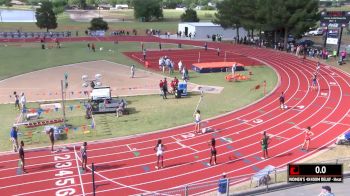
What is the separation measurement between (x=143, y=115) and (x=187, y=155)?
24.6 ft

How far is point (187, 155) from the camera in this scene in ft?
66.7

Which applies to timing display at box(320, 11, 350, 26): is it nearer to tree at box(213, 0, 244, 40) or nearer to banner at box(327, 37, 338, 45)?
banner at box(327, 37, 338, 45)

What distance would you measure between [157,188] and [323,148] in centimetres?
929

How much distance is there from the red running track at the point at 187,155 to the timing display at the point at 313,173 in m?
2.11

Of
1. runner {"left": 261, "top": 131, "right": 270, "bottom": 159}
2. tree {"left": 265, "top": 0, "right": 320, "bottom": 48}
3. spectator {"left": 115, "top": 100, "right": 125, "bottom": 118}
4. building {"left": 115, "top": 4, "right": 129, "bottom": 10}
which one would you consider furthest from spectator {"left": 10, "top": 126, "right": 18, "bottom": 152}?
building {"left": 115, "top": 4, "right": 129, "bottom": 10}

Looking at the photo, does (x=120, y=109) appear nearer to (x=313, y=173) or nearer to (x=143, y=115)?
(x=143, y=115)

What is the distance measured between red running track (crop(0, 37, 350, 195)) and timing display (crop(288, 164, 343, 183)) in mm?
2105

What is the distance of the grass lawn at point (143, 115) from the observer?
23.5 meters

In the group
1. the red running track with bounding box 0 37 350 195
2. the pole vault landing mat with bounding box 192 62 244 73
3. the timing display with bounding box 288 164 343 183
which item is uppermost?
the pole vault landing mat with bounding box 192 62 244 73

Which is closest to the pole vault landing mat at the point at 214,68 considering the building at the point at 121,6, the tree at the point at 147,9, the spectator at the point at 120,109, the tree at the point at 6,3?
the spectator at the point at 120,109

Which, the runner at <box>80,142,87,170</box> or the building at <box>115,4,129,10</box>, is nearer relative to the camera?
the runner at <box>80,142,87,170</box>

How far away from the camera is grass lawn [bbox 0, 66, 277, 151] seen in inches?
924

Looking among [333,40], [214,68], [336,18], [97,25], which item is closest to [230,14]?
[333,40]

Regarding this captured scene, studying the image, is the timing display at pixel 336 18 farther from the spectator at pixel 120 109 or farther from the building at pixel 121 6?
the building at pixel 121 6
